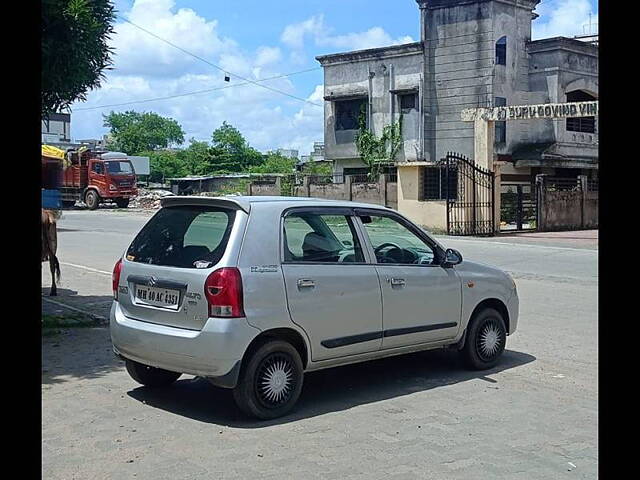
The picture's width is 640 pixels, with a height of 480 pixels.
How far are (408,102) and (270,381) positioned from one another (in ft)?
115

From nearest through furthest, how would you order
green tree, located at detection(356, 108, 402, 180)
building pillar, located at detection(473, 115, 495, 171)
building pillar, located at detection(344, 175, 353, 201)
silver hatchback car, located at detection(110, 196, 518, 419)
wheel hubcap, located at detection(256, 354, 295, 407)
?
silver hatchback car, located at detection(110, 196, 518, 419)
wheel hubcap, located at detection(256, 354, 295, 407)
building pillar, located at detection(473, 115, 495, 171)
building pillar, located at detection(344, 175, 353, 201)
green tree, located at detection(356, 108, 402, 180)

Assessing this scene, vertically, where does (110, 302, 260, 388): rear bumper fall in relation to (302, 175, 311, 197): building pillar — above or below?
below

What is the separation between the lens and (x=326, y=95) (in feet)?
141

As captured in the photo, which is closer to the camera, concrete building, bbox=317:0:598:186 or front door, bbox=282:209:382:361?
front door, bbox=282:209:382:361

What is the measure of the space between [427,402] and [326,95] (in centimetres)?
3762

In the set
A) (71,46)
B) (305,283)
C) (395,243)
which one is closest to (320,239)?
(305,283)

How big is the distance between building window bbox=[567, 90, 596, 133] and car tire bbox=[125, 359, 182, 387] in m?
34.4

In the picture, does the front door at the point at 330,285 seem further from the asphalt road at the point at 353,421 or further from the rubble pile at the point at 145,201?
the rubble pile at the point at 145,201

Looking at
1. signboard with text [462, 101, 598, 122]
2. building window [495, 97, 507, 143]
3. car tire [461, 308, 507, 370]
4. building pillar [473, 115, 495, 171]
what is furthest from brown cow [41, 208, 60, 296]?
building window [495, 97, 507, 143]

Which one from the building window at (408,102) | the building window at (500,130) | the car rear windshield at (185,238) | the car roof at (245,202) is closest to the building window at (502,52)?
the building window at (500,130)

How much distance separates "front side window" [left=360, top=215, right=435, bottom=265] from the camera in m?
6.91

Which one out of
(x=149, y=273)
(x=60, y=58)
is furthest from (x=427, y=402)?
(x=60, y=58)

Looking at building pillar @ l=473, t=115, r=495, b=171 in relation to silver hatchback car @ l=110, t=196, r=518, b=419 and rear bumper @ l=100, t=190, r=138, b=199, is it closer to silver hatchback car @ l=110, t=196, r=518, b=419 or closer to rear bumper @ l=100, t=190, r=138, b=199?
silver hatchback car @ l=110, t=196, r=518, b=419

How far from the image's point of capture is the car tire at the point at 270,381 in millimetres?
5816
